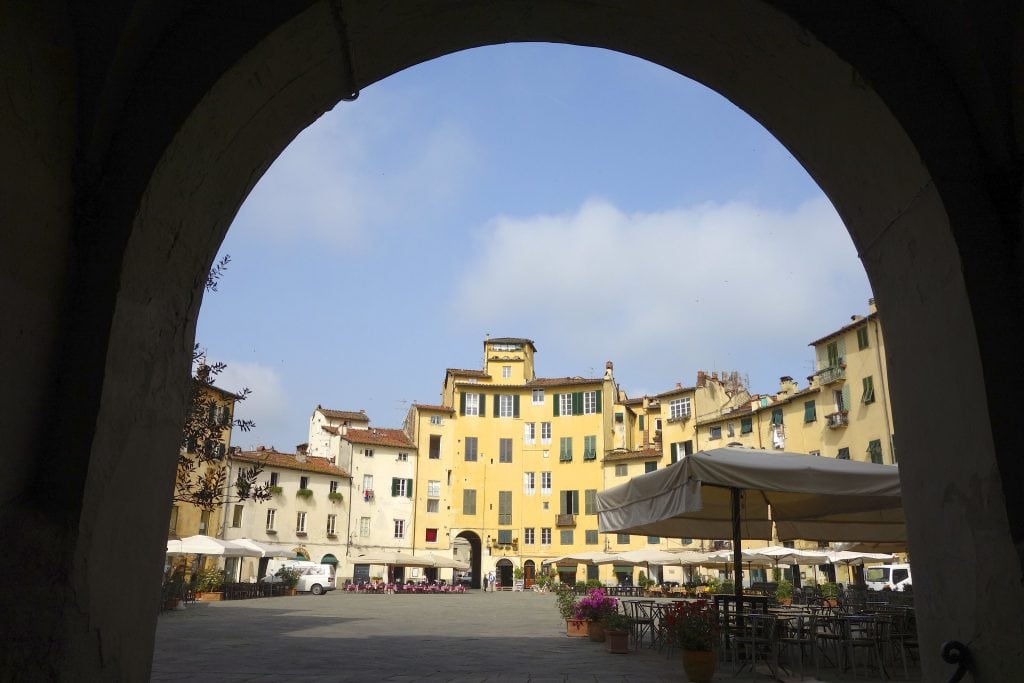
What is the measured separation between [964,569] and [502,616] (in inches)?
777

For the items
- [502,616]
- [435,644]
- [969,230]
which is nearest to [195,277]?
[969,230]

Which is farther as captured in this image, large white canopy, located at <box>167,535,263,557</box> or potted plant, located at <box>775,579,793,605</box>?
potted plant, located at <box>775,579,793,605</box>

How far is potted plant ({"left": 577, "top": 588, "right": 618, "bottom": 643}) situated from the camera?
41.6ft

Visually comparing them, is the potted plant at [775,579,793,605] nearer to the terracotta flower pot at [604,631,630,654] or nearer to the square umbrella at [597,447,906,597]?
the square umbrella at [597,447,906,597]

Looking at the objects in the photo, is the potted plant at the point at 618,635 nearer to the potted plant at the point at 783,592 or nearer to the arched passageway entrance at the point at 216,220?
the arched passageway entrance at the point at 216,220

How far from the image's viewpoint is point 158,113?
3375mm

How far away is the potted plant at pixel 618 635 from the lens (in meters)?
10.7

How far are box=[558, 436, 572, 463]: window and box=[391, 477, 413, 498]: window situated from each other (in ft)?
32.5

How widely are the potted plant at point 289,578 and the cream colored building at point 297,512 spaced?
536 cm

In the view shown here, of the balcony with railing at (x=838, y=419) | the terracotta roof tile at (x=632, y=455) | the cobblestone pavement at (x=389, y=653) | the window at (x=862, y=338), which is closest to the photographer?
the cobblestone pavement at (x=389, y=653)

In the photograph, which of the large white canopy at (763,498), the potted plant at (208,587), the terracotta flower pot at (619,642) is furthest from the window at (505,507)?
the terracotta flower pot at (619,642)

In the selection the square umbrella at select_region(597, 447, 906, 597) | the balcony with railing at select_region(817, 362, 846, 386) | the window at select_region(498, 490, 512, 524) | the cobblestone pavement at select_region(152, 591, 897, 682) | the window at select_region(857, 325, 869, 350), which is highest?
the window at select_region(857, 325, 869, 350)

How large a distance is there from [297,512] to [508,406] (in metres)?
15.1

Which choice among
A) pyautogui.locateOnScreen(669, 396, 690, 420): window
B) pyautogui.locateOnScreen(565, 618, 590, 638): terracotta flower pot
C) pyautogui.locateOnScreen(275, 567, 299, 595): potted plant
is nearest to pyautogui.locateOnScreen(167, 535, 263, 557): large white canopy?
pyautogui.locateOnScreen(275, 567, 299, 595): potted plant
